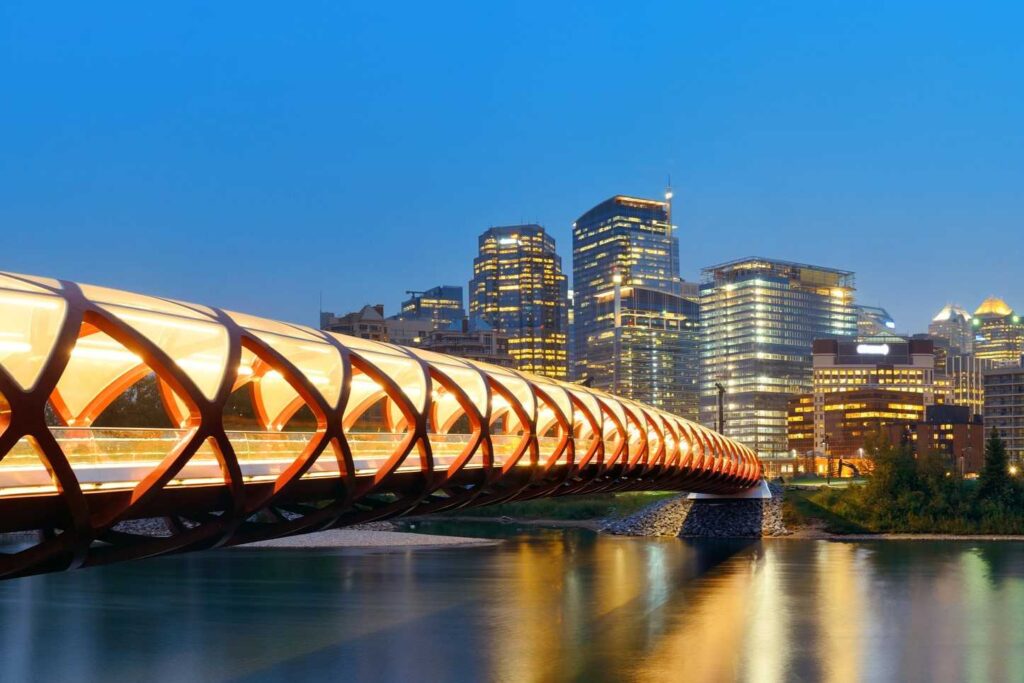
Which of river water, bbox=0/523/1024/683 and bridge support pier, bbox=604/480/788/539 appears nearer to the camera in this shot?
river water, bbox=0/523/1024/683

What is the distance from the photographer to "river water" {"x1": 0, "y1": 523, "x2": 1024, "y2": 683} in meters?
33.3

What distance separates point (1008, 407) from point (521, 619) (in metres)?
164

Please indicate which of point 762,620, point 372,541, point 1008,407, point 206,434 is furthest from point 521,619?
point 1008,407

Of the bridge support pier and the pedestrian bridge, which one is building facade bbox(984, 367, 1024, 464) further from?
the pedestrian bridge

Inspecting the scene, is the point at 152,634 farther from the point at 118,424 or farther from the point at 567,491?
the point at 567,491

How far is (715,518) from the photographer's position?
88625 mm

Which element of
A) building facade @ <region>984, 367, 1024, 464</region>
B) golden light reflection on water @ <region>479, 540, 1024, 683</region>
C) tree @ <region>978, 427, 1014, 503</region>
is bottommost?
golden light reflection on water @ <region>479, 540, 1024, 683</region>

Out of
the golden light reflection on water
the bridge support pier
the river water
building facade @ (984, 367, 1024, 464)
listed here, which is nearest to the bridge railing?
the river water

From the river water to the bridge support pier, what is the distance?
1780 cm

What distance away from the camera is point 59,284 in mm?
15953

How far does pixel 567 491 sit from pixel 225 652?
11749 mm

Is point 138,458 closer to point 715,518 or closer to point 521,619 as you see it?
point 521,619

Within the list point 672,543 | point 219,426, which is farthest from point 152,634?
point 672,543

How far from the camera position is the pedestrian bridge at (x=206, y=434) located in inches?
577
